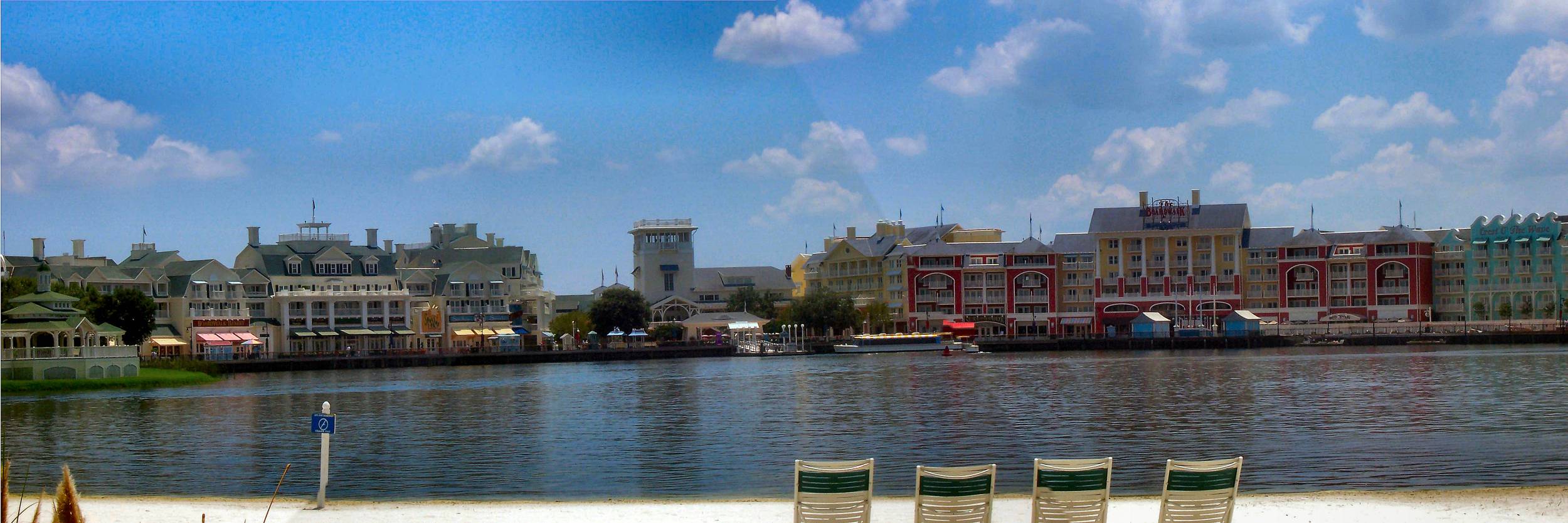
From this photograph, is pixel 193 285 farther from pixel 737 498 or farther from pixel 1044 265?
pixel 737 498

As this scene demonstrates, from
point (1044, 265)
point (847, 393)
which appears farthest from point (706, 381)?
point (1044, 265)

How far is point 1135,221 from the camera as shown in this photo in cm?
13112

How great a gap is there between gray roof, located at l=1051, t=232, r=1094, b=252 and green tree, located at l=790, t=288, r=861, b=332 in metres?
20.7

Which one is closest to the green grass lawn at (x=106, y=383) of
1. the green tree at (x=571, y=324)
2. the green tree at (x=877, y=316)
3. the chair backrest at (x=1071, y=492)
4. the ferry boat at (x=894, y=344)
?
the chair backrest at (x=1071, y=492)

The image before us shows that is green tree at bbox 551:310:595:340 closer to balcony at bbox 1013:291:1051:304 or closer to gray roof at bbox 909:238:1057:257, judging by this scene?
gray roof at bbox 909:238:1057:257

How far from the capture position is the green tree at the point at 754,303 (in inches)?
5266

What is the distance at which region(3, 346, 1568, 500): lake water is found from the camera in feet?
80.8

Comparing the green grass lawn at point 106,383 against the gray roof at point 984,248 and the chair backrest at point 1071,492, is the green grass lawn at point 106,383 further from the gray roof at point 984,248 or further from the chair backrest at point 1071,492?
the gray roof at point 984,248

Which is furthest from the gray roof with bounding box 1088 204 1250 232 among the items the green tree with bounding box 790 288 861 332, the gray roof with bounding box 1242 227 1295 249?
the green tree with bounding box 790 288 861 332

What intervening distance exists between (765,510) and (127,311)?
2580 inches

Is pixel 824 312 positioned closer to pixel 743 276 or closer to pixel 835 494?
pixel 743 276

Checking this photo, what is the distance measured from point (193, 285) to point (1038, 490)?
3646 inches

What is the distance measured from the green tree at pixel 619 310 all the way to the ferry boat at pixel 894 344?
1477cm

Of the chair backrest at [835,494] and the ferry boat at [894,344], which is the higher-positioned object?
the chair backrest at [835,494]
